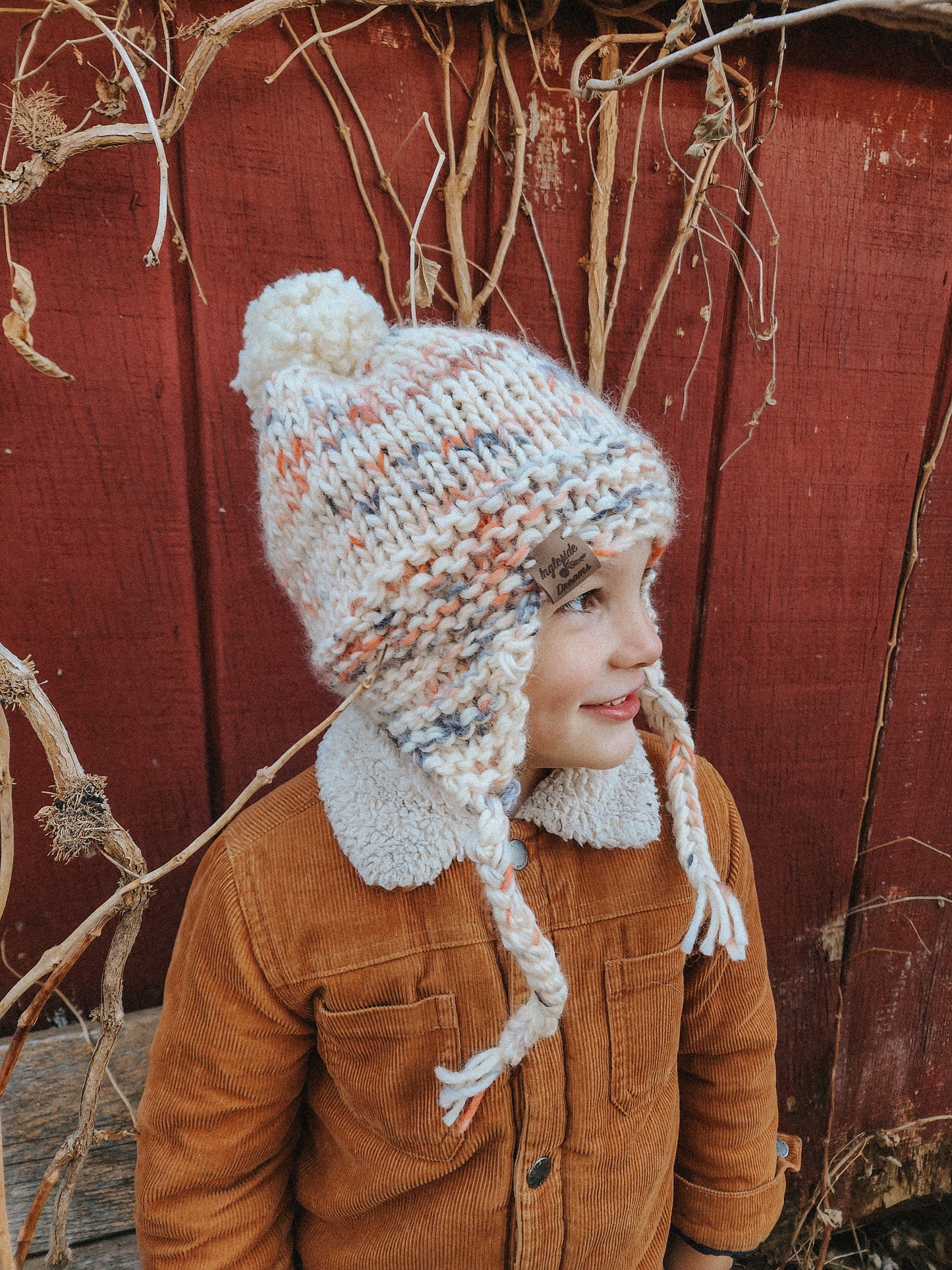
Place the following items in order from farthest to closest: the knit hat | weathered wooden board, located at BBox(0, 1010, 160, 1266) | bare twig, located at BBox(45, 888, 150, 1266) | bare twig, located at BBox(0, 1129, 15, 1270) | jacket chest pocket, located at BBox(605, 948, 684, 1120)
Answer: weathered wooden board, located at BBox(0, 1010, 160, 1266)
jacket chest pocket, located at BBox(605, 948, 684, 1120)
the knit hat
bare twig, located at BBox(45, 888, 150, 1266)
bare twig, located at BBox(0, 1129, 15, 1270)

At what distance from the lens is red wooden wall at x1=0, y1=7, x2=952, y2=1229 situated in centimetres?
104

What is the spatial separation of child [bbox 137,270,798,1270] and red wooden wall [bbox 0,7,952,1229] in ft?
0.98

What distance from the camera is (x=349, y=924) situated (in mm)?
890

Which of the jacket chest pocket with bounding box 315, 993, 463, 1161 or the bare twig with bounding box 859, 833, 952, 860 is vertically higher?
the jacket chest pocket with bounding box 315, 993, 463, 1161

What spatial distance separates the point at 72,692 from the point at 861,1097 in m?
1.83

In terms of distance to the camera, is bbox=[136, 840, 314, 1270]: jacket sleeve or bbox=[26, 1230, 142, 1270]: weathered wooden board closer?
bbox=[136, 840, 314, 1270]: jacket sleeve

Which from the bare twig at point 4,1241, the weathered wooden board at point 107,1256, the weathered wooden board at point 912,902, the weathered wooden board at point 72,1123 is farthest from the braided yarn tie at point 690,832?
the weathered wooden board at point 107,1256

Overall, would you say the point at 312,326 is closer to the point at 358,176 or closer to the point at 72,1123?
the point at 358,176

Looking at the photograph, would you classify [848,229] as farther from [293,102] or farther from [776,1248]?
[776,1248]

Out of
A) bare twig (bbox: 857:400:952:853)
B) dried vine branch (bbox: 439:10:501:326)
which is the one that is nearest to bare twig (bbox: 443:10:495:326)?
dried vine branch (bbox: 439:10:501:326)

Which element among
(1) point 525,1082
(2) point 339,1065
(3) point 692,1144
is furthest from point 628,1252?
(2) point 339,1065

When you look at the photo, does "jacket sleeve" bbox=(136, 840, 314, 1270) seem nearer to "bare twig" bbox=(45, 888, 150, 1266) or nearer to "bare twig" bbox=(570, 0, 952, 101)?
"bare twig" bbox=(45, 888, 150, 1266)

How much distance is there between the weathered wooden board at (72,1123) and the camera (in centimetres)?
116

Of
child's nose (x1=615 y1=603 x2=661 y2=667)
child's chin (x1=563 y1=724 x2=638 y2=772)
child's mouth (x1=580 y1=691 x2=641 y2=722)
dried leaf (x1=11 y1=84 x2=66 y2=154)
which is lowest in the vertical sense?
child's chin (x1=563 y1=724 x2=638 y2=772)
